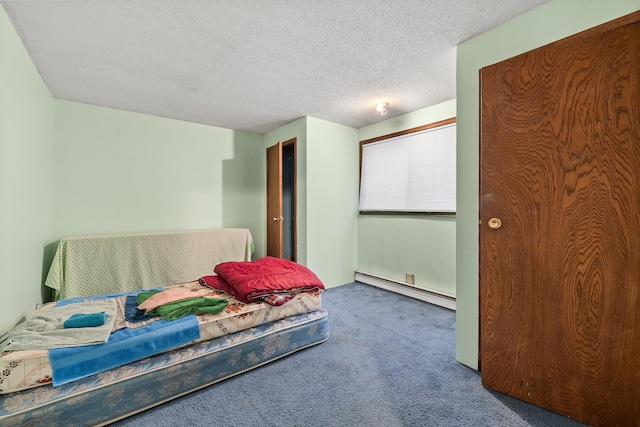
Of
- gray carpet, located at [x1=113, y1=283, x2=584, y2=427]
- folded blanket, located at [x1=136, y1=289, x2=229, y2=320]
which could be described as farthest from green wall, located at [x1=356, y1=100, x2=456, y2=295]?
folded blanket, located at [x1=136, y1=289, x2=229, y2=320]

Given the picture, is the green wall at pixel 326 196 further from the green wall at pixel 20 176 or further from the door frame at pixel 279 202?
the green wall at pixel 20 176

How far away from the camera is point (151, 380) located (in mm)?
1493

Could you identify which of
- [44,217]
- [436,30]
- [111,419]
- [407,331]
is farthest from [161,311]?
[436,30]

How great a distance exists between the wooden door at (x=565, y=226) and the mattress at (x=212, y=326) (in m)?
1.31

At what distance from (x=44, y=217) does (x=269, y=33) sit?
2714 millimetres

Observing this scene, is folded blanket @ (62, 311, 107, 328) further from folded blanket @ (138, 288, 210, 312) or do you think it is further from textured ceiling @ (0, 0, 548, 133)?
textured ceiling @ (0, 0, 548, 133)

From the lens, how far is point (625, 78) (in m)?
1.26

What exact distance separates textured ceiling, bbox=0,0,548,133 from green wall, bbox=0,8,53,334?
7.6 inches

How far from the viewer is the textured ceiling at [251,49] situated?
1552 mm

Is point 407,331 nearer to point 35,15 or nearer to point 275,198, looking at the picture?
point 275,198

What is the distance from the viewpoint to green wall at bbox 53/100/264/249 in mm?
2955

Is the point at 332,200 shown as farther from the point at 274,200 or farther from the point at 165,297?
the point at 165,297

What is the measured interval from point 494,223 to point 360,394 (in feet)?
4.29

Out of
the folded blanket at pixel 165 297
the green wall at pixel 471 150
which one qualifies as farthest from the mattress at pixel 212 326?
the green wall at pixel 471 150
